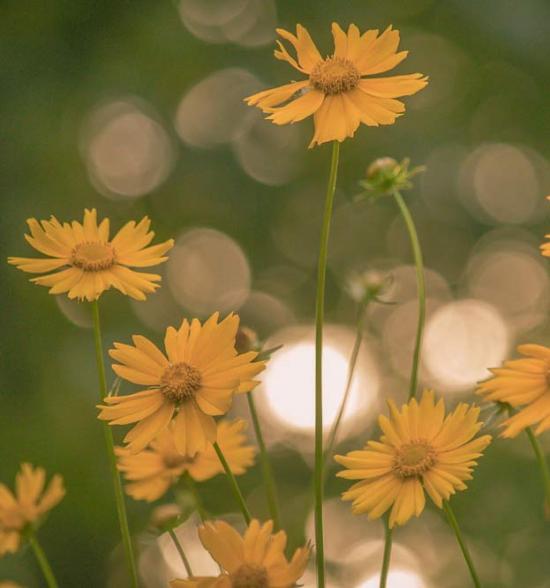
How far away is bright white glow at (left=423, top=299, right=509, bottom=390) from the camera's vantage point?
3117 millimetres

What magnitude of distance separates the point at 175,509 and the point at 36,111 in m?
2.48

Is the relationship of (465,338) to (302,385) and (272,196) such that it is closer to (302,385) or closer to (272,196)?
(272,196)

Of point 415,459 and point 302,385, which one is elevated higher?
point 302,385

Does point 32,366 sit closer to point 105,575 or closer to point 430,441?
point 105,575

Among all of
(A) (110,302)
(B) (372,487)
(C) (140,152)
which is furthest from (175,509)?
(C) (140,152)

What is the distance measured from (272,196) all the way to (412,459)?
2.85 metres

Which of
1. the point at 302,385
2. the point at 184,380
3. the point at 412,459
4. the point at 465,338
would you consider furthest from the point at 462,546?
the point at 465,338

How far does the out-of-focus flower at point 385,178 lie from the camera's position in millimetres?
743

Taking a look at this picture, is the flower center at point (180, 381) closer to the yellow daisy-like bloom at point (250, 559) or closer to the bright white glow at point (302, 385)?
the yellow daisy-like bloom at point (250, 559)

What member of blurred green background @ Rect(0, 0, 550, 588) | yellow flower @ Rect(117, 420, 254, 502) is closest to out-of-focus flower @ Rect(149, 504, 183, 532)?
yellow flower @ Rect(117, 420, 254, 502)

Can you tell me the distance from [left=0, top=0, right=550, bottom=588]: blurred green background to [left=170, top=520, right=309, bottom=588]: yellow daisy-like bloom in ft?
6.52

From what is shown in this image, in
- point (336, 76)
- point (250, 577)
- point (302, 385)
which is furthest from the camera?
point (302, 385)

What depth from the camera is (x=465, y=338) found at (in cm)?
329

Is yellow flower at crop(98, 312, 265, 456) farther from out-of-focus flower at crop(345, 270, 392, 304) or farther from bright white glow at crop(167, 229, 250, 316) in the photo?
bright white glow at crop(167, 229, 250, 316)
